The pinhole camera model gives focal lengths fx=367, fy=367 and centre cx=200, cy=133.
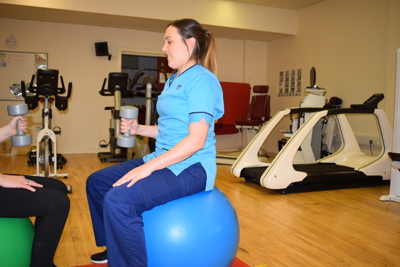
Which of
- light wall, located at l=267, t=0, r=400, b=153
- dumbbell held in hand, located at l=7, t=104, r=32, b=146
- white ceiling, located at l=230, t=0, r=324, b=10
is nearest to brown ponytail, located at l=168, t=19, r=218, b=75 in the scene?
dumbbell held in hand, located at l=7, t=104, r=32, b=146

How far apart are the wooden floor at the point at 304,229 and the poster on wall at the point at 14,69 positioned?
10.9 feet

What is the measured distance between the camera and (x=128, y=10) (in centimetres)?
611

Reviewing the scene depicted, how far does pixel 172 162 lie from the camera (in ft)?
4.74

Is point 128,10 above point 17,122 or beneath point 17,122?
above

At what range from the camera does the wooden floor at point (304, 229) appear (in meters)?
2.17

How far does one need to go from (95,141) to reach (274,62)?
410 centimetres

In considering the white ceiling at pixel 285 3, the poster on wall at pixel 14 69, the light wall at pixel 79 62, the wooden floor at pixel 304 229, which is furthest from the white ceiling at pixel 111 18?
the wooden floor at pixel 304 229

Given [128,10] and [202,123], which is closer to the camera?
[202,123]

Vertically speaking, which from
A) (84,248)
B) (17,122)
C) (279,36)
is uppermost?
(279,36)

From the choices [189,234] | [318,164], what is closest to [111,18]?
[318,164]

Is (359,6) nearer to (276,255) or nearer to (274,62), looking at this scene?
(274,62)

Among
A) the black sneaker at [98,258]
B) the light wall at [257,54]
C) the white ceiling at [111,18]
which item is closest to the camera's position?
the black sneaker at [98,258]

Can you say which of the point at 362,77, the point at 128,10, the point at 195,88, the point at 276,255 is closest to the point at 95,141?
the point at 128,10

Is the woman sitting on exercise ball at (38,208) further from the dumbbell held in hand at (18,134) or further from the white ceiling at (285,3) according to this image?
the white ceiling at (285,3)
